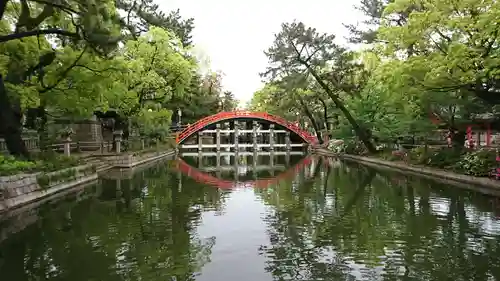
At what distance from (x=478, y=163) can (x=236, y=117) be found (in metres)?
36.0

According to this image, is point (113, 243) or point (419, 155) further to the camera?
point (419, 155)

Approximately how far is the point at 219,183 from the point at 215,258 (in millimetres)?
13463

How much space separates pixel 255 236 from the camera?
34.1 ft

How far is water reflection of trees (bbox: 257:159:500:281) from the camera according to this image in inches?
307

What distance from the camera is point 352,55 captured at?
36.6m

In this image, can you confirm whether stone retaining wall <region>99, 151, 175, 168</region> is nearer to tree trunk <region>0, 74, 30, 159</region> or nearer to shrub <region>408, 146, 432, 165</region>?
tree trunk <region>0, 74, 30, 159</region>

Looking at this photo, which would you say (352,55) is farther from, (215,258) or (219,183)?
(215,258)

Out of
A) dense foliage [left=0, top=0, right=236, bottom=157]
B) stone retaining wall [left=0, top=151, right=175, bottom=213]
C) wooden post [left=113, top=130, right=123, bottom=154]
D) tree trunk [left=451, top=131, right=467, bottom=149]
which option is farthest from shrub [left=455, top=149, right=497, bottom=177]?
wooden post [left=113, top=130, right=123, bottom=154]

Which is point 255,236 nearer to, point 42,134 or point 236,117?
point 42,134

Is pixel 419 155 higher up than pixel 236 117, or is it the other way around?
pixel 236 117

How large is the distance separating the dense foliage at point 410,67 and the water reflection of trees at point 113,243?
10349 millimetres

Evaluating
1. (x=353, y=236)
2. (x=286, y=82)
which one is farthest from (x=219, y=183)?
(x=286, y=82)

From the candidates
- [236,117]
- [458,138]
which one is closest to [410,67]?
[458,138]

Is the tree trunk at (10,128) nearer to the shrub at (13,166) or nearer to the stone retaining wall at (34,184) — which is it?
the shrub at (13,166)
